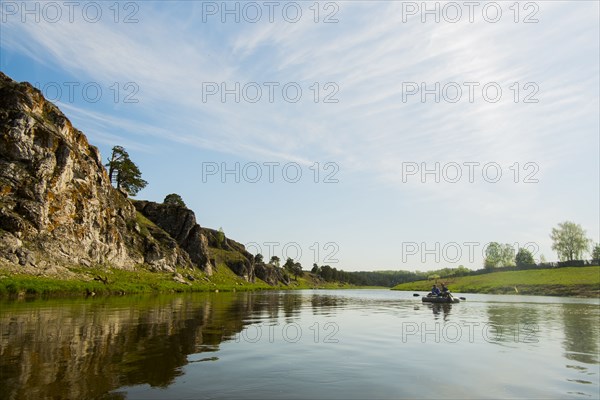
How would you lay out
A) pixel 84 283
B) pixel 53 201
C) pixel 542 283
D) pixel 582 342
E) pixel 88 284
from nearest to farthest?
pixel 582 342 → pixel 84 283 → pixel 88 284 → pixel 53 201 → pixel 542 283

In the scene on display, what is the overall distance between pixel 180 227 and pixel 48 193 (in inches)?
3131

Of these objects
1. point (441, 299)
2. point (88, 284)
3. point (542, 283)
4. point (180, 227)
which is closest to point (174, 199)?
Result: point (180, 227)

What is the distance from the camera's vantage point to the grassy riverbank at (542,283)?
10525cm

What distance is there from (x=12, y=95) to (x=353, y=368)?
286ft

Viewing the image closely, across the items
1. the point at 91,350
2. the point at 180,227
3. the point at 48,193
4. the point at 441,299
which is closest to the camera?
the point at 91,350

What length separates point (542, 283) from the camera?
11975cm

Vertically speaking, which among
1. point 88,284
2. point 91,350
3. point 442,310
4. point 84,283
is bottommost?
point 442,310

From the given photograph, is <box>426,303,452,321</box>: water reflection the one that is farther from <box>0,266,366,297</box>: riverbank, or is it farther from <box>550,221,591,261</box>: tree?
<box>550,221,591,261</box>: tree

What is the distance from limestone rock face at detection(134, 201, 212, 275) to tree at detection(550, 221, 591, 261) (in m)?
142

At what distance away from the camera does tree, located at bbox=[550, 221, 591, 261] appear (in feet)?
506

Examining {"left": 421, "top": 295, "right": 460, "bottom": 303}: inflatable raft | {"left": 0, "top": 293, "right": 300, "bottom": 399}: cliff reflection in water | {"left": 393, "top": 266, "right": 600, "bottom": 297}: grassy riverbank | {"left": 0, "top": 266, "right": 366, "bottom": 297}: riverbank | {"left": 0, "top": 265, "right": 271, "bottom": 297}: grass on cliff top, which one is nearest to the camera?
{"left": 0, "top": 293, "right": 300, "bottom": 399}: cliff reflection in water

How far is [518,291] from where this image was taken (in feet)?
396

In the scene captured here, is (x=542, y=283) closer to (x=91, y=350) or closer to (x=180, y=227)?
(x=180, y=227)

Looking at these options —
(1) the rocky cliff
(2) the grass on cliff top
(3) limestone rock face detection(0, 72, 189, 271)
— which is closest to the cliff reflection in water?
(2) the grass on cliff top
